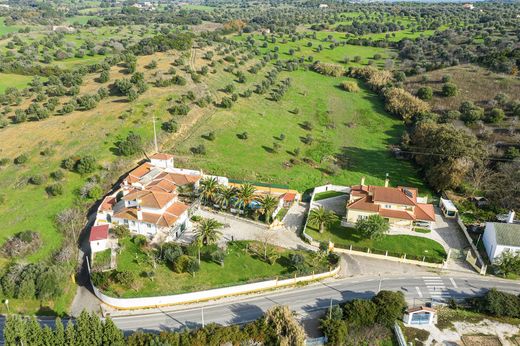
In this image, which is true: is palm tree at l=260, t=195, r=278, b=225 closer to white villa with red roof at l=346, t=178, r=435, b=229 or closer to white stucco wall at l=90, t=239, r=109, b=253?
white villa with red roof at l=346, t=178, r=435, b=229

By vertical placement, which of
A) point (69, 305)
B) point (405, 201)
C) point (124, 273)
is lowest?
point (69, 305)

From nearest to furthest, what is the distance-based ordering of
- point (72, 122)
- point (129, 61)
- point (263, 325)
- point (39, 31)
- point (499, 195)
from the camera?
point (263, 325) → point (499, 195) → point (72, 122) → point (129, 61) → point (39, 31)

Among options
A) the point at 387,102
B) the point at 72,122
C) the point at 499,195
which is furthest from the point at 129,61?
the point at 499,195

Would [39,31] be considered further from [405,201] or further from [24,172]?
[405,201]

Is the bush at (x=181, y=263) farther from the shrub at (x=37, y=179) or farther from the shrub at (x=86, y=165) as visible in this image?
the shrub at (x=37, y=179)

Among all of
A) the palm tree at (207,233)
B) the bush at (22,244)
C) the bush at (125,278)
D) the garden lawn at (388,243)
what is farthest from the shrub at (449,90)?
the bush at (22,244)

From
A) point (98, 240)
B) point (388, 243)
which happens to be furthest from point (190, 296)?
point (388, 243)

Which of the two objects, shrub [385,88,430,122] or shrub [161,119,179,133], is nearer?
shrub [161,119,179,133]

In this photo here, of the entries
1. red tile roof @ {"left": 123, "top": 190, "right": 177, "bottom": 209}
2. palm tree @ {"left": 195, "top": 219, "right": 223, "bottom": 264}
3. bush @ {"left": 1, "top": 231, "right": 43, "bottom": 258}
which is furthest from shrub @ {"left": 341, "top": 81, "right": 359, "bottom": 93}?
bush @ {"left": 1, "top": 231, "right": 43, "bottom": 258}
